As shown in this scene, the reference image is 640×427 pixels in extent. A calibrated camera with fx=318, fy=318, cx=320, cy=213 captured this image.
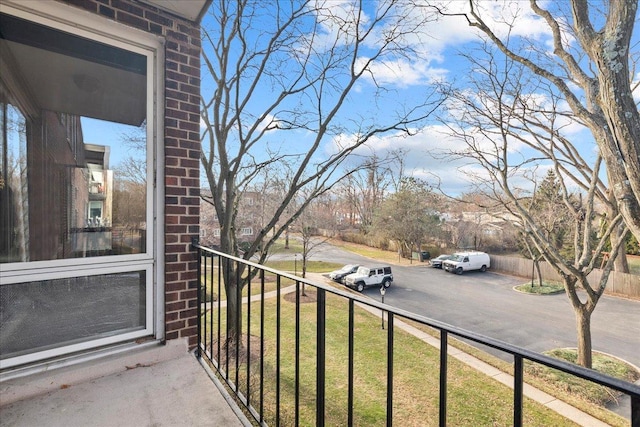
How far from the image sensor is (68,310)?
1.75 m

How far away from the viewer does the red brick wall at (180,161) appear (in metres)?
1.99

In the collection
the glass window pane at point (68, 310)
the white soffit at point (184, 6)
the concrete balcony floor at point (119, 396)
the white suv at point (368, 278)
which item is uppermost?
the white soffit at point (184, 6)

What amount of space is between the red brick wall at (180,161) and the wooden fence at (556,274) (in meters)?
13.5

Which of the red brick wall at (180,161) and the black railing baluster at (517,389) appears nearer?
the black railing baluster at (517,389)

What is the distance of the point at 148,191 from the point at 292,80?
201 inches

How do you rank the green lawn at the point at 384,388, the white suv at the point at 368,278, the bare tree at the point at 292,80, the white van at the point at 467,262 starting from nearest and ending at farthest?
the green lawn at the point at 384,388 < the bare tree at the point at 292,80 < the white suv at the point at 368,278 < the white van at the point at 467,262

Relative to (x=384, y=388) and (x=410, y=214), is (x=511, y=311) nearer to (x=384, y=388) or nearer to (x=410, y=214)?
(x=384, y=388)

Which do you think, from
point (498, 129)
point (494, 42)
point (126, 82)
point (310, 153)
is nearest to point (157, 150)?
point (126, 82)

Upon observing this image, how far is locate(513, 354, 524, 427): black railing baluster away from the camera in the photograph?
68cm

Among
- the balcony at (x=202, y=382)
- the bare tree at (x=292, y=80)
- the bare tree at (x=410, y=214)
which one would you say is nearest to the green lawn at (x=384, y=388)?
the bare tree at (x=292, y=80)

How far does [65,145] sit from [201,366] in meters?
1.74

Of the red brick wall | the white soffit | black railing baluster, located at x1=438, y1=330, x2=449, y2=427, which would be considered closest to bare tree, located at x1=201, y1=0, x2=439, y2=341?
the red brick wall

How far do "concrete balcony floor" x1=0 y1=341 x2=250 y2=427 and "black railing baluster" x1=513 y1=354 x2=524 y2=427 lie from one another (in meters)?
1.21

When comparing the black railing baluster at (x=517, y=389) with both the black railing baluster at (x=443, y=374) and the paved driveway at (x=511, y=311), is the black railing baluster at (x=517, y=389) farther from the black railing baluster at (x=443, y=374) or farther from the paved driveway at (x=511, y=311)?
the paved driveway at (x=511, y=311)
